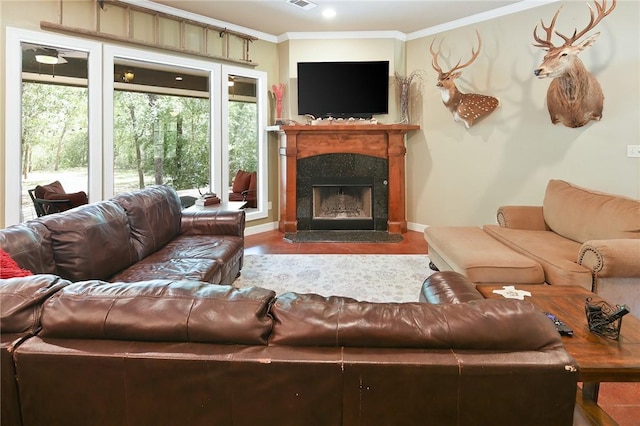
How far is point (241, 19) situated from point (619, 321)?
199 inches

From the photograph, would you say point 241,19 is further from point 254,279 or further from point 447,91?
point 254,279

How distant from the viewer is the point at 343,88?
580 cm

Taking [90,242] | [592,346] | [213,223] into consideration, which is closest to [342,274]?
[213,223]

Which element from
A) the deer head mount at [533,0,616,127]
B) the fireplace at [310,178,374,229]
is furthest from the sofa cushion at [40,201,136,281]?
the deer head mount at [533,0,616,127]

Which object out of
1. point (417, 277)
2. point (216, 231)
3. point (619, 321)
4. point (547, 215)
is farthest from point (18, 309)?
point (547, 215)

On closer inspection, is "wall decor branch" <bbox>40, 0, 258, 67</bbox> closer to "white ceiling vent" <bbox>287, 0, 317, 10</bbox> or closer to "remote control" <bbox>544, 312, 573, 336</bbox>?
"white ceiling vent" <bbox>287, 0, 317, 10</bbox>

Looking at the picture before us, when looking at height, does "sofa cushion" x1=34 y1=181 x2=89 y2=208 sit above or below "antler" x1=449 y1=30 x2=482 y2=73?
below

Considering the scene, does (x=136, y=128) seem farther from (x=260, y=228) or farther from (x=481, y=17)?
(x=481, y=17)

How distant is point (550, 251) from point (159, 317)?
290 centimetres

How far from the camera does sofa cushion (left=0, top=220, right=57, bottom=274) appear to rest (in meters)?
1.94

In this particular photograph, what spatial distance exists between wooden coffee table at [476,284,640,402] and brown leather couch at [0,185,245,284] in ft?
6.47

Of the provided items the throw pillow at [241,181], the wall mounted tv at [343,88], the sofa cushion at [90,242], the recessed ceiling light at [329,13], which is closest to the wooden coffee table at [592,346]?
the sofa cushion at [90,242]

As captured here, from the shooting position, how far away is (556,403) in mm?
986

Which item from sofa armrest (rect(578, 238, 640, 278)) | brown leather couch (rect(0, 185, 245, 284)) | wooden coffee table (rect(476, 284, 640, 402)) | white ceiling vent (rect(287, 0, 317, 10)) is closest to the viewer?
wooden coffee table (rect(476, 284, 640, 402))
